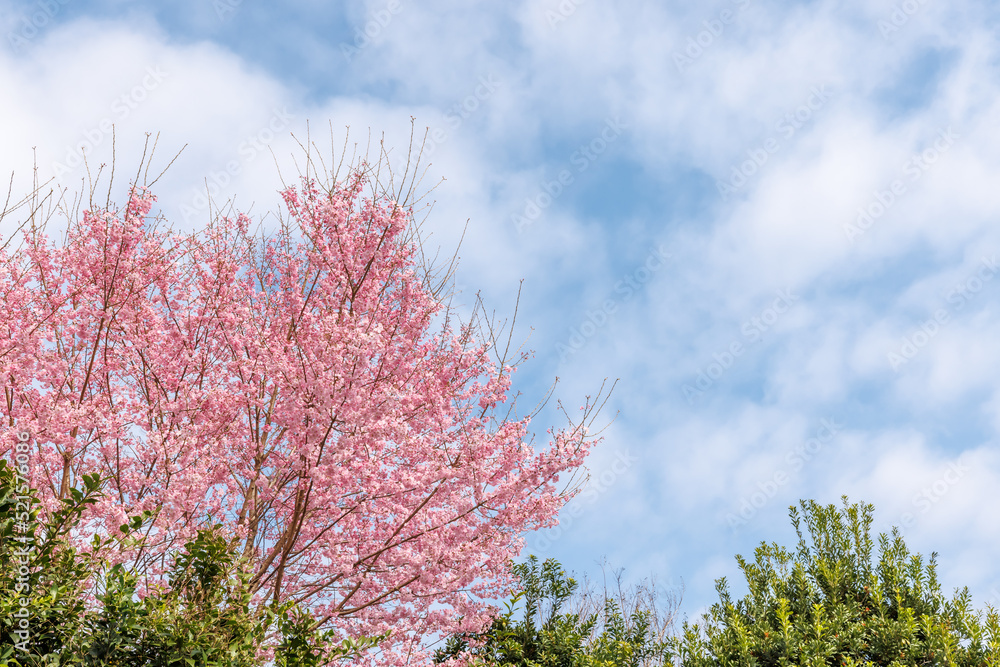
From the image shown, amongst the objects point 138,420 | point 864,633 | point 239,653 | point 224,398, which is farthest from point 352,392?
point 864,633

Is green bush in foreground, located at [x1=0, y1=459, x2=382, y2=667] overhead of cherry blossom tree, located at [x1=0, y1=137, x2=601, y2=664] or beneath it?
beneath

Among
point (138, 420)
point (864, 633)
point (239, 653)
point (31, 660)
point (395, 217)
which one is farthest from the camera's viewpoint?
point (395, 217)

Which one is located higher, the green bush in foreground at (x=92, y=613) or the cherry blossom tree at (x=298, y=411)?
the cherry blossom tree at (x=298, y=411)

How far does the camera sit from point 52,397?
9.16 m

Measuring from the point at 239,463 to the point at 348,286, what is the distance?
2609 millimetres

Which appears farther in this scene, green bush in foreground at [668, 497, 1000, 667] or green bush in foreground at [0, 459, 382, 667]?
green bush in foreground at [668, 497, 1000, 667]

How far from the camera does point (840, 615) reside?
288 inches

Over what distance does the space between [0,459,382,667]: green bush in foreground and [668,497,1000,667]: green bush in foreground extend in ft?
13.7

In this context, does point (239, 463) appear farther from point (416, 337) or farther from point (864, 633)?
point (864, 633)

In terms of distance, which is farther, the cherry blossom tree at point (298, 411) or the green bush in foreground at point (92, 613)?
the cherry blossom tree at point (298, 411)

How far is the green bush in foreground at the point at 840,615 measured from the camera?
6.93m

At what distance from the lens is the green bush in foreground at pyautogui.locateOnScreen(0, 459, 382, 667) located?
4.71 m

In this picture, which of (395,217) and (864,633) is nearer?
(864,633)

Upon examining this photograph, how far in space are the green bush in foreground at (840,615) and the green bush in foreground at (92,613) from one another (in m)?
4.17
